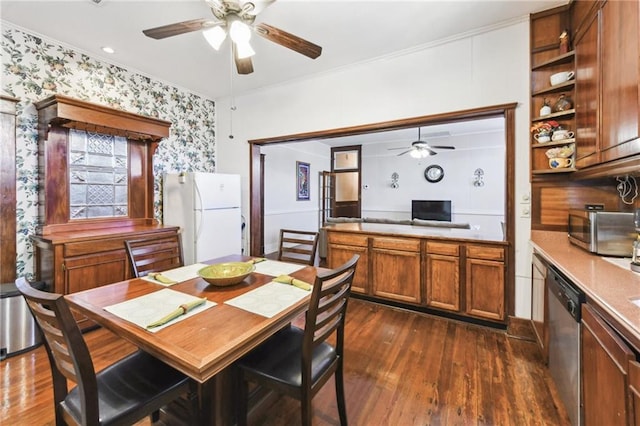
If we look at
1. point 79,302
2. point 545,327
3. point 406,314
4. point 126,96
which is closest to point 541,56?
point 545,327

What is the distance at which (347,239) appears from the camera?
3488 millimetres

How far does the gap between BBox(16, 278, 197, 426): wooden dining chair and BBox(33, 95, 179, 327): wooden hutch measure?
56.6 inches

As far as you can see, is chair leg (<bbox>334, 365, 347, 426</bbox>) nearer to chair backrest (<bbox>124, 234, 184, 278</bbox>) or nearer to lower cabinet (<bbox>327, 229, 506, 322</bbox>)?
chair backrest (<bbox>124, 234, 184, 278</bbox>)

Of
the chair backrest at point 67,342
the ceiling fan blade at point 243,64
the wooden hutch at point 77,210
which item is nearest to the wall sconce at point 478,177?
the ceiling fan blade at point 243,64

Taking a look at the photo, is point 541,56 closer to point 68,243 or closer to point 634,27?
point 634,27

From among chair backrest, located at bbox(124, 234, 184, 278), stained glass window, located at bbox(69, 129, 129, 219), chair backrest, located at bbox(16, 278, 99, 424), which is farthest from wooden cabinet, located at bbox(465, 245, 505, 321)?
stained glass window, located at bbox(69, 129, 129, 219)

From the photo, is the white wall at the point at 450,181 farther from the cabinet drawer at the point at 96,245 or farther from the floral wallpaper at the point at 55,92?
the cabinet drawer at the point at 96,245

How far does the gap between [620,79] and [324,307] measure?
1.93 m

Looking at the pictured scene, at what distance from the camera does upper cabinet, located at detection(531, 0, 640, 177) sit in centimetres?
142

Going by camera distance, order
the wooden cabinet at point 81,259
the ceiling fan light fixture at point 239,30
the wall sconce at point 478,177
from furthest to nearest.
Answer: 1. the wall sconce at point 478,177
2. the wooden cabinet at point 81,259
3. the ceiling fan light fixture at point 239,30

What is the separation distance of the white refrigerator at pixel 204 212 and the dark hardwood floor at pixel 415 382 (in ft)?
4.11

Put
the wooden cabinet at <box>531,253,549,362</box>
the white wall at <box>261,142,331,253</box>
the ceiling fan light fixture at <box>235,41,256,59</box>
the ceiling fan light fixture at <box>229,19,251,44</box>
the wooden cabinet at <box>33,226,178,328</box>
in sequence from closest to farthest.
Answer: the ceiling fan light fixture at <box>229,19,251,44</box> < the ceiling fan light fixture at <box>235,41,256,59</box> < the wooden cabinet at <box>531,253,549,362</box> < the wooden cabinet at <box>33,226,178,328</box> < the white wall at <box>261,142,331,253</box>

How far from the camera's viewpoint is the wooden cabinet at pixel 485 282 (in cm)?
263

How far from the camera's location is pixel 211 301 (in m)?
1.42
